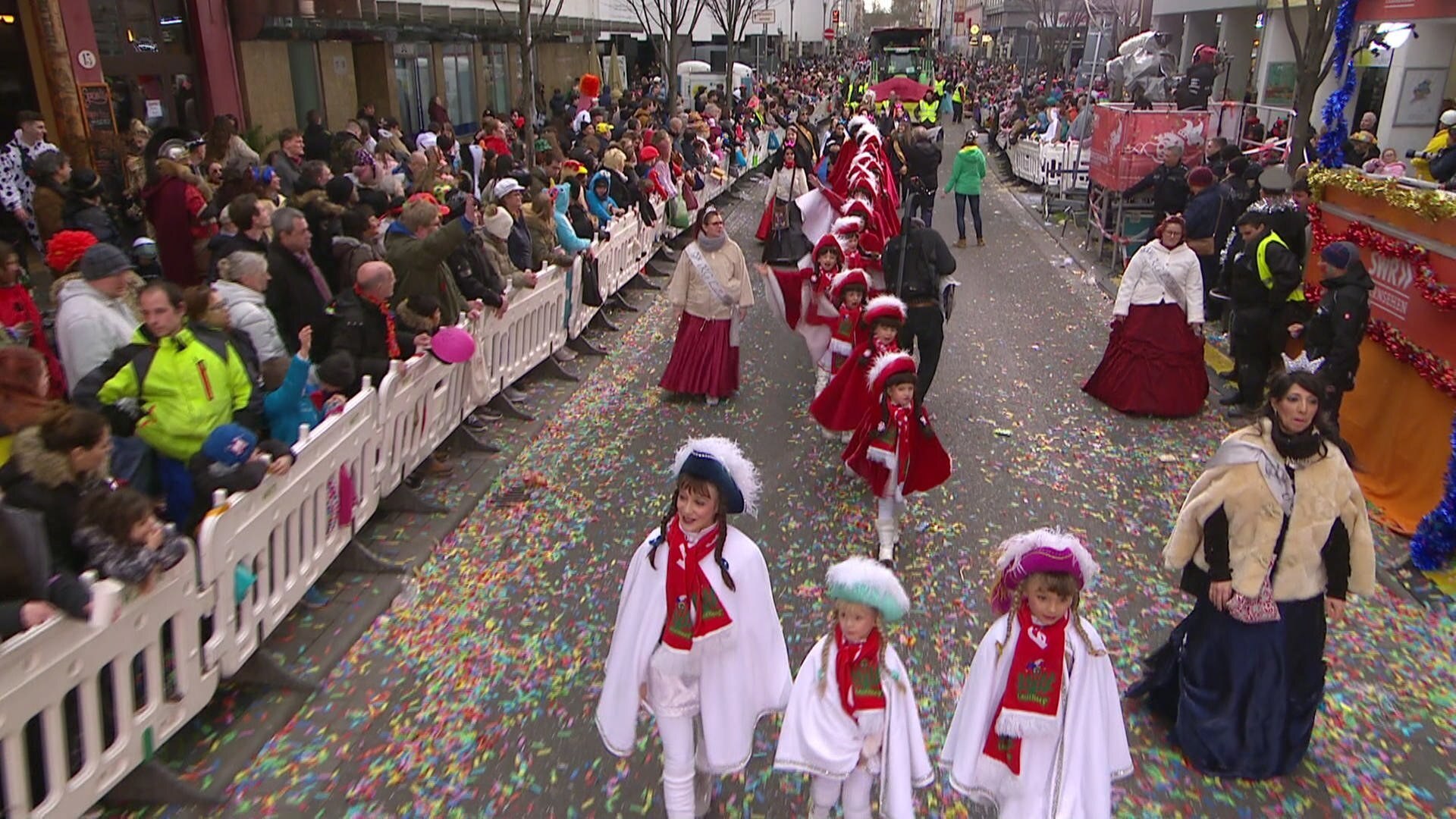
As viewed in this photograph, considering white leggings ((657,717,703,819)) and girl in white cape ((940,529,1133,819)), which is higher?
girl in white cape ((940,529,1133,819))

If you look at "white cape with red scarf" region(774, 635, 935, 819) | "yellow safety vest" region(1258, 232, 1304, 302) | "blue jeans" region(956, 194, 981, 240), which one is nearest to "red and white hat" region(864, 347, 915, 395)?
"white cape with red scarf" region(774, 635, 935, 819)

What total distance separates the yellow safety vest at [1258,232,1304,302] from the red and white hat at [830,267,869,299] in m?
3.45

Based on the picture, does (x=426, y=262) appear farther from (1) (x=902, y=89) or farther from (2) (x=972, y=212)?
(1) (x=902, y=89)

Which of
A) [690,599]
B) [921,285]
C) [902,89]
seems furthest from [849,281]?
[902,89]

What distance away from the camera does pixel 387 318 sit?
6.45 m

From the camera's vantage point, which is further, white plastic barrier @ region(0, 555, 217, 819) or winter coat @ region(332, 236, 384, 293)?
winter coat @ region(332, 236, 384, 293)

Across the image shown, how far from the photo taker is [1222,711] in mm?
4438

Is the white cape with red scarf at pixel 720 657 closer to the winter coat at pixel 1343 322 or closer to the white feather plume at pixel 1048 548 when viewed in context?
the white feather plume at pixel 1048 548

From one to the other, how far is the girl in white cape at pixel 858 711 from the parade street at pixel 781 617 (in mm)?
762

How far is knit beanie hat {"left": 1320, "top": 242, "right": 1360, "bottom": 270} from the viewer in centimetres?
707

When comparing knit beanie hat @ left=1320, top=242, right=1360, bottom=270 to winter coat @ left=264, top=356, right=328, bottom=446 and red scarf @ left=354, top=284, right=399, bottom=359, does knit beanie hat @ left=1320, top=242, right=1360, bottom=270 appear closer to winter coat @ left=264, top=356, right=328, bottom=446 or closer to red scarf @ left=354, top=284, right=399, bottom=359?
red scarf @ left=354, top=284, right=399, bottom=359

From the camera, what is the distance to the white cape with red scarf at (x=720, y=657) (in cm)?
379

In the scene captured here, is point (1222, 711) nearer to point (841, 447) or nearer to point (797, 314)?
point (841, 447)

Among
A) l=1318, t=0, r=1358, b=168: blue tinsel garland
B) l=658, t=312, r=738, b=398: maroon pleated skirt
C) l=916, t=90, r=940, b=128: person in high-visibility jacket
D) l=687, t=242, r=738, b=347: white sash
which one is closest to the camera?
l=687, t=242, r=738, b=347: white sash
